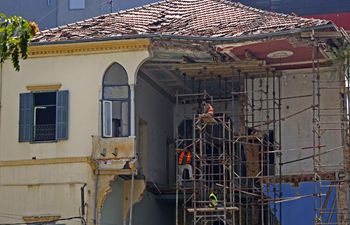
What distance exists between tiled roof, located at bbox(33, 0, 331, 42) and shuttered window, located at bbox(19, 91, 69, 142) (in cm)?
181

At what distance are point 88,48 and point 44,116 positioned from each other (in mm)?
2556

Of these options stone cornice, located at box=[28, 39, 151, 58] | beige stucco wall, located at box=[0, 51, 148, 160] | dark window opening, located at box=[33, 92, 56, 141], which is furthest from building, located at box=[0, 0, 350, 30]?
dark window opening, located at box=[33, 92, 56, 141]

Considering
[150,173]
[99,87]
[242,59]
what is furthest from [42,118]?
[242,59]

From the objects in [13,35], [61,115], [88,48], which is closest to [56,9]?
[88,48]

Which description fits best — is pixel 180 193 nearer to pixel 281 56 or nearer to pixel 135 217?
pixel 135 217

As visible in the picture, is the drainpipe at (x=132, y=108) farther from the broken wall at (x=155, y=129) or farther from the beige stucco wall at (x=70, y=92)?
the broken wall at (x=155, y=129)

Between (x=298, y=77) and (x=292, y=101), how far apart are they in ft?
2.67

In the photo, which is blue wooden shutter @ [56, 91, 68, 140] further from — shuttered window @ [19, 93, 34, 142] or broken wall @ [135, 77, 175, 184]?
broken wall @ [135, 77, 175, 184]

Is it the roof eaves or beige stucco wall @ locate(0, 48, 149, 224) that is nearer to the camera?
the roof eaves

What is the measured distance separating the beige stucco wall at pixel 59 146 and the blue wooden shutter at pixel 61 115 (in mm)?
155

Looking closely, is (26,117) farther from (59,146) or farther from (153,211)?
(153,211)

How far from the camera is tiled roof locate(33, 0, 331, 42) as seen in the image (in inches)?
1146

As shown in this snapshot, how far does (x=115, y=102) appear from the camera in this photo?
29.5 m

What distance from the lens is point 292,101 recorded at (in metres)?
31.6
